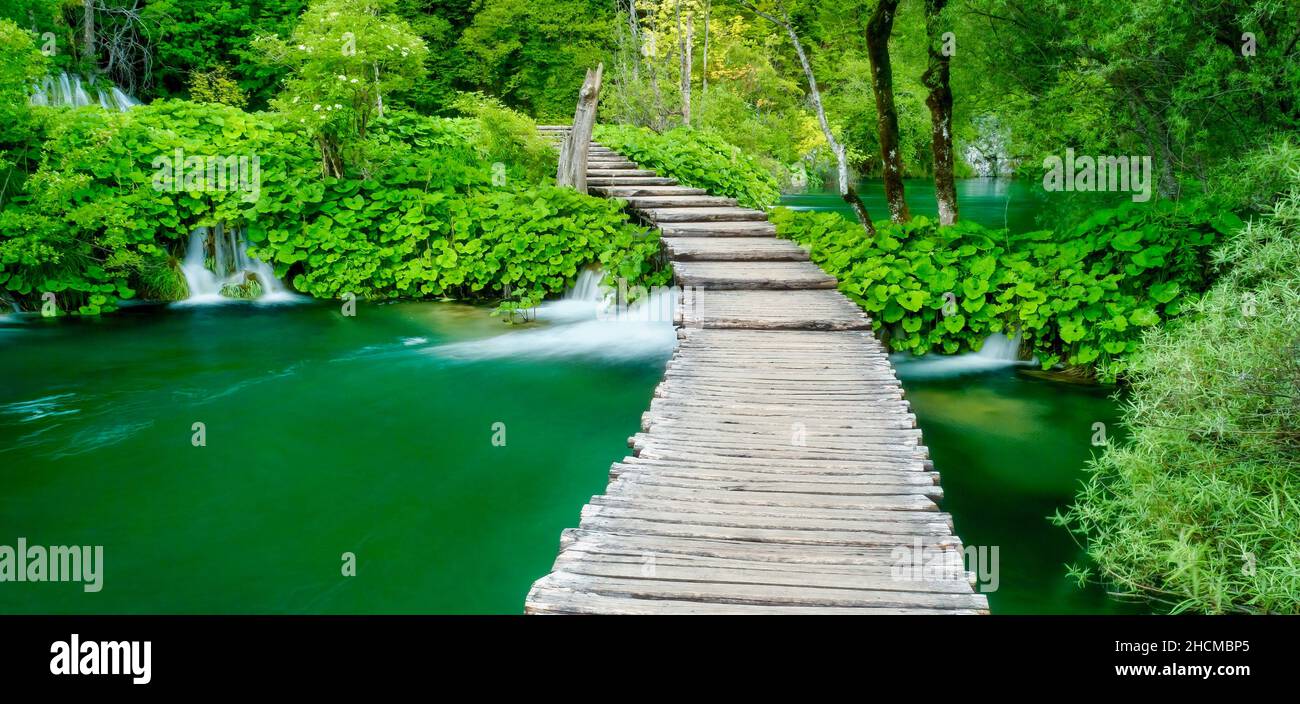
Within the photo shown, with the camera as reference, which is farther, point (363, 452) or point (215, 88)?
point (215, 88)

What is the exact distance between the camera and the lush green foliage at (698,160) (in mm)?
14641

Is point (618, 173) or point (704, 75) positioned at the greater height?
point (704, 75)

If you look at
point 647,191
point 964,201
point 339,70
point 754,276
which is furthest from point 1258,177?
point 964,201

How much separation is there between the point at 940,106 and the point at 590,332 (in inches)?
191

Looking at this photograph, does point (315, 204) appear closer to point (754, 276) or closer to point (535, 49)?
point (754, 276)

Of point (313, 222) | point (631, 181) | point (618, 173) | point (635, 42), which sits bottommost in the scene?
point (313, 222)

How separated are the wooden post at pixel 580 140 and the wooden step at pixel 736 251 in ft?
10.1

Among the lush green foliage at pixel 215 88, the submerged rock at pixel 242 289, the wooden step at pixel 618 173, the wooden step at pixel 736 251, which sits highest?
the lush green foliage at pixel 215 88

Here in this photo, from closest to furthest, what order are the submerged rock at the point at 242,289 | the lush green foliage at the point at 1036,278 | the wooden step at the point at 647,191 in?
the lush green foliage at the point at 1036,278
the submerged rock at the point at 242,289
the wooden step at the point at 647,191

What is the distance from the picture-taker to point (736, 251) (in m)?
9.78

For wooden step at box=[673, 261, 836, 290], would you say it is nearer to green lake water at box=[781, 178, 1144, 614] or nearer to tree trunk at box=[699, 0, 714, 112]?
green lake water at box=[781, 178, 1144, 614]

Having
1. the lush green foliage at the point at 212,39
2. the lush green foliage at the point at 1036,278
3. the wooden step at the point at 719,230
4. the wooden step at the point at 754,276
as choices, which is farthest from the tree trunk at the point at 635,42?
the wooden step at the point at 754,276

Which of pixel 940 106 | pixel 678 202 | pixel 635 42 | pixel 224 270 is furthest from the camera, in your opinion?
pixel 635 42

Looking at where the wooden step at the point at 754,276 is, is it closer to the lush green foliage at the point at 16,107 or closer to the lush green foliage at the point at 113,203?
the lush green foliage at the point at 113,203
